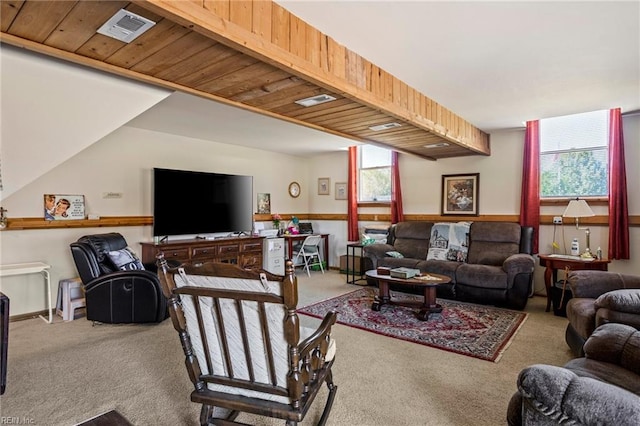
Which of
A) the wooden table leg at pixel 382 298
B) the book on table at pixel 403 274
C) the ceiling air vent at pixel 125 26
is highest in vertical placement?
the ceiling air vent at pixel 125 26

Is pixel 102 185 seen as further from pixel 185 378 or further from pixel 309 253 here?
pixel 309 253

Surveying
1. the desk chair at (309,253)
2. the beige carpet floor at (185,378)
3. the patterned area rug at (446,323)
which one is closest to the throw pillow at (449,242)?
the patterned area rug at (446,323)

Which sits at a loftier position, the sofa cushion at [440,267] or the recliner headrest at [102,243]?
the recliner headrest at [102,243]

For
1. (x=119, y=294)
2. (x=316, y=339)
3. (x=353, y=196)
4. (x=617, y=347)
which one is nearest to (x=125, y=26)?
(x=316, y=339)

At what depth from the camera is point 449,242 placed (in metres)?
5.12

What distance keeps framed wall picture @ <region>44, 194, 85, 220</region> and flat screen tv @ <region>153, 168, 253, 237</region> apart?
0.85 metres

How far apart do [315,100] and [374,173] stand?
12.9 feet

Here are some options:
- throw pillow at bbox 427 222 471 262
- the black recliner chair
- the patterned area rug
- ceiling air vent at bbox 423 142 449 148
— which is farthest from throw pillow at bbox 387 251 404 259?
the black recliner chair

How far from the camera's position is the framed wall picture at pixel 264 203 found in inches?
259

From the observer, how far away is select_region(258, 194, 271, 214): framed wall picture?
6.57 metres

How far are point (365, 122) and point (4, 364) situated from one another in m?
3.40

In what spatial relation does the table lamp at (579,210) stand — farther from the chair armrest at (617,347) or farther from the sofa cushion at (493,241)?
the chair armrest at (617,347)

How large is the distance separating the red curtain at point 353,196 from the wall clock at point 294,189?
1.19m

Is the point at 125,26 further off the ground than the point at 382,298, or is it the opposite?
the point at 125,26
